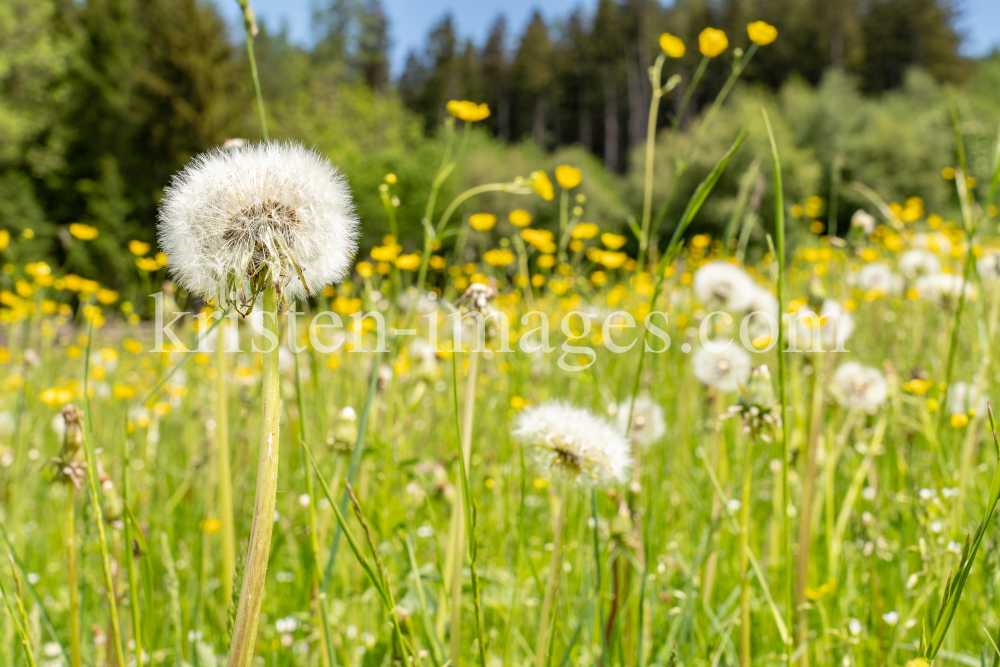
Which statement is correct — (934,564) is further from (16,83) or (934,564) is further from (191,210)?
(16,83)

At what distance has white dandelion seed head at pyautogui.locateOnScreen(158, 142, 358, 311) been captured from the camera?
0.49 m

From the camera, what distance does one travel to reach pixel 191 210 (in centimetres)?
53

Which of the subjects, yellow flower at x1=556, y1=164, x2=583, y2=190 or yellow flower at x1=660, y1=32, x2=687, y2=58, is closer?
yellow flower at x1=660, y1=32, x2=687, y2=58

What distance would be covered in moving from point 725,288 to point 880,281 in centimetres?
141

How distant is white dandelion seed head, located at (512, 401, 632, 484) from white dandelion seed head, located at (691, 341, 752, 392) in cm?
54

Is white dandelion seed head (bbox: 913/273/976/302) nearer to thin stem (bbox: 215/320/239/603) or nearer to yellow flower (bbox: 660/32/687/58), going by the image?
yellow flower (bbox: 660/32/687/58)

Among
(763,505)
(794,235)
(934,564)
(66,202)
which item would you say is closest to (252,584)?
(934,564)

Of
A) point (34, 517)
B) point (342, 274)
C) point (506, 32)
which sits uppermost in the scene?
point (506, 32)

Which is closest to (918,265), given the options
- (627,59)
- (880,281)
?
(880,281)

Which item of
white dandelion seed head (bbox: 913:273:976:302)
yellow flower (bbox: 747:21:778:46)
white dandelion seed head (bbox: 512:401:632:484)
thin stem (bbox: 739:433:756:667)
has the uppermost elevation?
yellow flower (bbox: 747:21:778:46)

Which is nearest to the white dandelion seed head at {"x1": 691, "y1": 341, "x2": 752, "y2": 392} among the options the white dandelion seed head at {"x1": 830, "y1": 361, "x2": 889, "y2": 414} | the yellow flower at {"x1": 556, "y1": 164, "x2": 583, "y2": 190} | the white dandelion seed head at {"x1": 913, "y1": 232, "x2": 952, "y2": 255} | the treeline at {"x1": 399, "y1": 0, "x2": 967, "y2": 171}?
the white dandelion seed head at {"x1": 830, "y1": 361, "x2": 889, "y2": 414}

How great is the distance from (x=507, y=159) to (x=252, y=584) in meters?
25.0

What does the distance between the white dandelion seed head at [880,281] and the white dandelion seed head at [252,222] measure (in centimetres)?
288

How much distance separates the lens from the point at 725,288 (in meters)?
1.94
